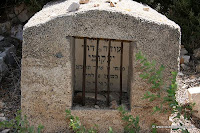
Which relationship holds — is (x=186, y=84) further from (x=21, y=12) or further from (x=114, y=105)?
(x=21, y=12)

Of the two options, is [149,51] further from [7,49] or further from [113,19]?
[7,49]

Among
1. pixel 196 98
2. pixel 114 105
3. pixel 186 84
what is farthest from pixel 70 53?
pixel 186 84

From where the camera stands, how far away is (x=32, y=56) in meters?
2.90

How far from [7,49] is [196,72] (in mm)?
3208

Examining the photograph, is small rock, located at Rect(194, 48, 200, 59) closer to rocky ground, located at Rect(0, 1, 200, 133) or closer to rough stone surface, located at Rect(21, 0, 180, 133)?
rocky ground, located at Rect(0, 1, 200, 133)

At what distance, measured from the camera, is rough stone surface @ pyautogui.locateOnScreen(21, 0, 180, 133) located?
2826 mm

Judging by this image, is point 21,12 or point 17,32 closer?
point 17,32

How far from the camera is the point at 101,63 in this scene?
3748 mm

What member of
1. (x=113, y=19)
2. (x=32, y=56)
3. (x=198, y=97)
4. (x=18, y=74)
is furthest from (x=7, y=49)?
(x=198, y=97)

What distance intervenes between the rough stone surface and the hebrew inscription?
71cm

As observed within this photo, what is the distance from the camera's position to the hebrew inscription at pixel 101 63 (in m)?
3.68

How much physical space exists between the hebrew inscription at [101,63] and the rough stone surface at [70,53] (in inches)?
27.8

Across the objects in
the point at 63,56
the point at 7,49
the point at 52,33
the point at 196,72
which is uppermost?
the point at 52,33

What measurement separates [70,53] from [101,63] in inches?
34.4
